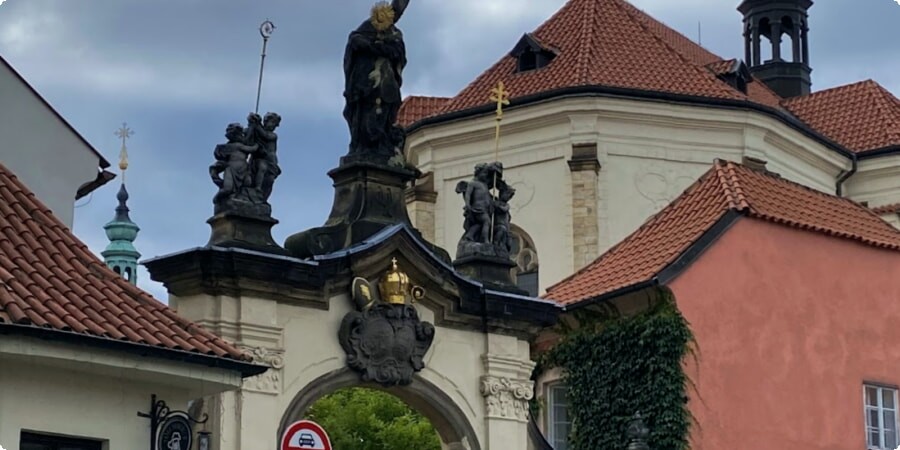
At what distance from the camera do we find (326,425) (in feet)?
105

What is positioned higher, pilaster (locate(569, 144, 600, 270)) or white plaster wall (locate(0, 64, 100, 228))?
pilaster (locate(569, 144, 600, 270))

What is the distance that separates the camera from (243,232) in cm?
2008

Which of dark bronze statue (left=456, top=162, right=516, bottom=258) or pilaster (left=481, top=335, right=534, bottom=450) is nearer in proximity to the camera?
pilaster (left=481, top=335, right=534, bottom=450)

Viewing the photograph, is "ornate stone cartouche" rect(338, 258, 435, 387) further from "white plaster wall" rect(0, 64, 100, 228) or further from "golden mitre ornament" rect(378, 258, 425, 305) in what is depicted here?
"white plaster wall" rect(0, 64, 100, 228)

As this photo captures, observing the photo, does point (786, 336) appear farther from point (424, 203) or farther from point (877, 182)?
point (877, 182)

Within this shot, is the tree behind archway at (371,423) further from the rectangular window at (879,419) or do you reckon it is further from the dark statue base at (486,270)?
the dark statue base at (486,270)

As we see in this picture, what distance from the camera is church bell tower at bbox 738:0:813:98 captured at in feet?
156

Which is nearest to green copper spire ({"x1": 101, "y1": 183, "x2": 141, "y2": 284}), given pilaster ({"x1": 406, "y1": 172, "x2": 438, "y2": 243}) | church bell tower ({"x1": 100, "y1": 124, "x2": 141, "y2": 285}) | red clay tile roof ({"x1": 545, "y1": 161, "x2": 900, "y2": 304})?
church bell tower ({"x1": 100, "y1": 124, "x2": 141, "y2": 285})

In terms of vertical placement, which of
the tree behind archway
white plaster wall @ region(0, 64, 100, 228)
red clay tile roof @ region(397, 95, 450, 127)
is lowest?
the tree behind archway

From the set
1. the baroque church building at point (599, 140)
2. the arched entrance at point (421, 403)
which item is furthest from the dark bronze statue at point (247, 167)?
the baroque church building at point (599, 140)

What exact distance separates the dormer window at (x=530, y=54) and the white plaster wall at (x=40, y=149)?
15027mm

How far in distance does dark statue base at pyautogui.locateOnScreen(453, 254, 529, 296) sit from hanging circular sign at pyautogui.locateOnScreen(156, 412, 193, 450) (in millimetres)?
5942

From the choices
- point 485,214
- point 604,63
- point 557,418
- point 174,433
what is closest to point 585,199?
point 604,63

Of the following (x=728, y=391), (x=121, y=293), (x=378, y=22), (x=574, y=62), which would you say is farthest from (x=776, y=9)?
(x=121, y=293)
